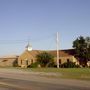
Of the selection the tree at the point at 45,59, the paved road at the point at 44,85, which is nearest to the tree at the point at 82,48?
the tree at the point at 45,59

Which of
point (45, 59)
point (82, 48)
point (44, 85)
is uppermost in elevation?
point (82, 48)

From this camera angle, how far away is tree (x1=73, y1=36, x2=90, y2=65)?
78375 millimetres

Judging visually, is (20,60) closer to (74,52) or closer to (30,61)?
(30,61)

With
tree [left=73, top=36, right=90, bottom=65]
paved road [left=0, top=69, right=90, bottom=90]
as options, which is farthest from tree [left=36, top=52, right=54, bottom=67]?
paved road [left=0, top=69, right=90, bottom=90]

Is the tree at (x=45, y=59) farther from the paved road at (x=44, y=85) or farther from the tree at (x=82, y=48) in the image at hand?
the paved road at (x=44, y=85)

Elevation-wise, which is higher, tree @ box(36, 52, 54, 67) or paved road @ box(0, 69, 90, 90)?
tree @ box(36, 52, 54, 67)

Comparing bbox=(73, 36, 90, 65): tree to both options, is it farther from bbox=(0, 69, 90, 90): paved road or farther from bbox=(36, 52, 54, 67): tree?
bbox=(0, 69, 90, 90): paved road

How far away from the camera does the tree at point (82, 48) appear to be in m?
78.4

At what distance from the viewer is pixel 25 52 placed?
90000 millimetres

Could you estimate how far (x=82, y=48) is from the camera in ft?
257

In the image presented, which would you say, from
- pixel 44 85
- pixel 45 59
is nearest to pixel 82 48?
pixel 45 59

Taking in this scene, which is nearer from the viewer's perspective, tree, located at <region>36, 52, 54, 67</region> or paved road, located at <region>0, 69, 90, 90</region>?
paved road, located at <region>0, 69, 90, 90</region>

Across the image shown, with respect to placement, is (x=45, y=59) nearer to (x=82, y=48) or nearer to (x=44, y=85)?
(x=82, y=48)

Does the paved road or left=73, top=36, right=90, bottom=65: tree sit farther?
left=73, top=36, right=90, bottom=65: tree
